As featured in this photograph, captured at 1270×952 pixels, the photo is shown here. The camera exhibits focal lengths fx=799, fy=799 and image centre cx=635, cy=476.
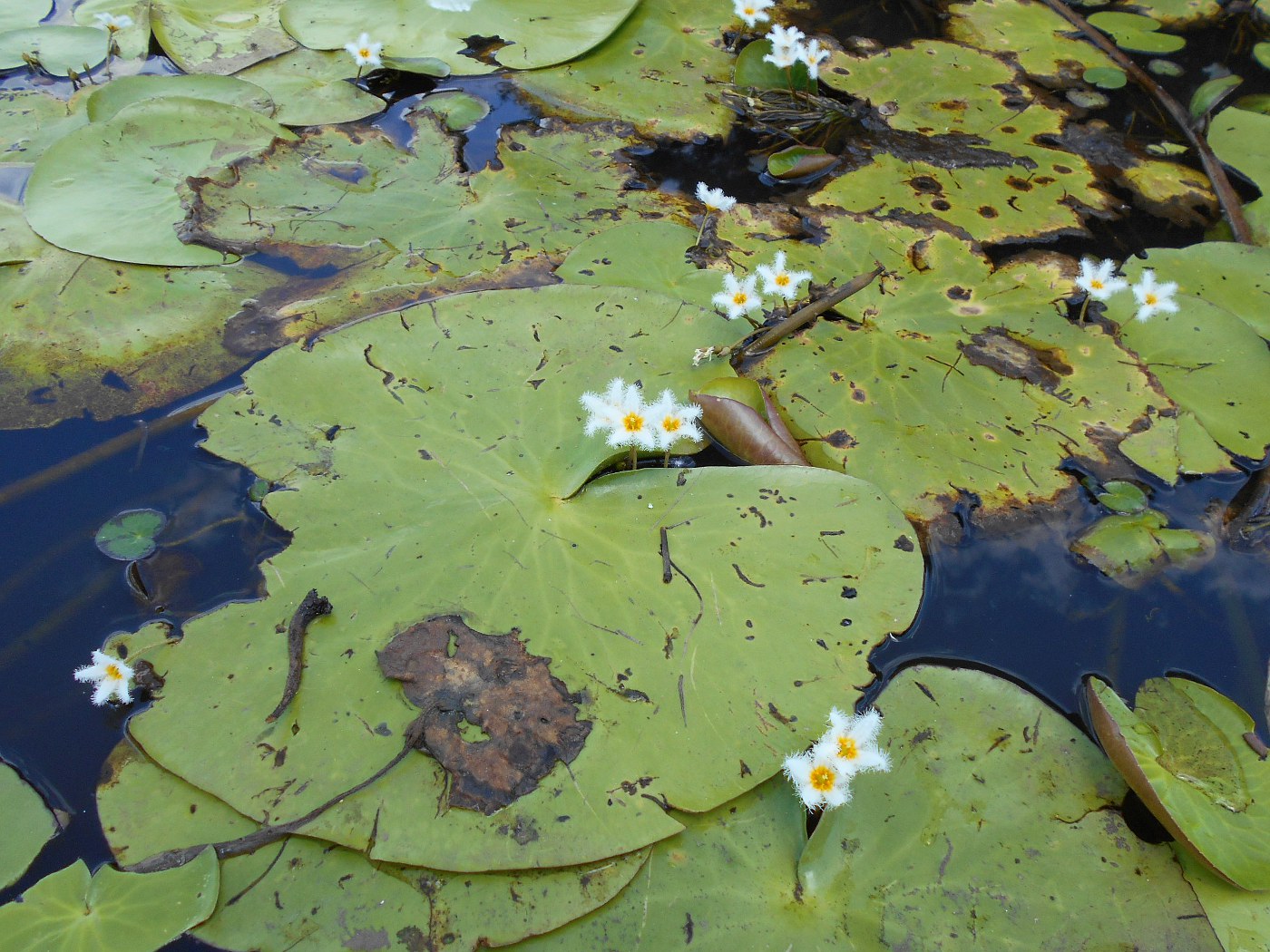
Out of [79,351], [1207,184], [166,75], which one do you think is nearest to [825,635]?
[79,351]

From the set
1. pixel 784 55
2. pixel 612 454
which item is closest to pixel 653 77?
pixel 784 55

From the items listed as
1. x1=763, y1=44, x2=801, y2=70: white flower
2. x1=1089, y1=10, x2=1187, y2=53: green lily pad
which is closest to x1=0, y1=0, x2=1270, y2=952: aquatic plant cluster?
x1=763, y1=44, x2=801, y2=70: white flower

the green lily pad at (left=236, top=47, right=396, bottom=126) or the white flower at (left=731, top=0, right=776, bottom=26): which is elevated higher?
the white flower at (left=731, top=0, right=776, bottom=26)

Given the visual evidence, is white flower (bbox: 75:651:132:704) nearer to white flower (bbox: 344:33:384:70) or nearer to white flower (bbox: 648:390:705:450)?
white flower (bbox: 648:390:705:450)

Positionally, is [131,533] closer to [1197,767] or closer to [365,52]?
[365,52]

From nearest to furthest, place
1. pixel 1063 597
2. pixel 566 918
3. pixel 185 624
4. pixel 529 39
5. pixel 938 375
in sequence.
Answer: pixel 566 918, pixel 185 624, pixel 1063 597, pixel 938 375, pixel 529 39

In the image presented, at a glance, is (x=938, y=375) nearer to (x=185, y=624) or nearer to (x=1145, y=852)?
(x=1145, y=852)

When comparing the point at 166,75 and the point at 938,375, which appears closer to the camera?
the point at 938,375
